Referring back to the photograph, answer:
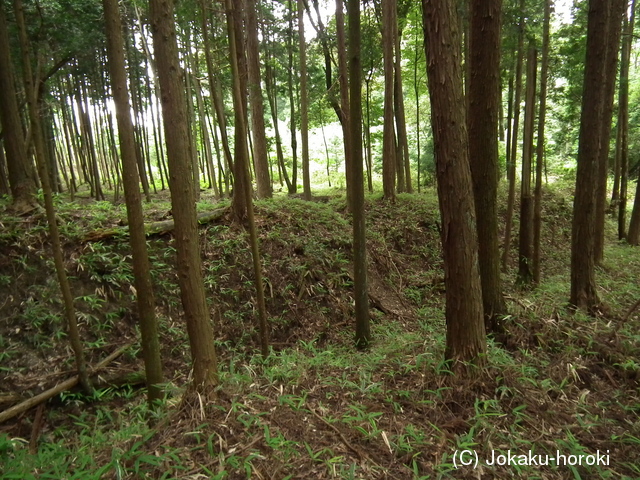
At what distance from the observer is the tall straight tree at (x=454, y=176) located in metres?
3.16

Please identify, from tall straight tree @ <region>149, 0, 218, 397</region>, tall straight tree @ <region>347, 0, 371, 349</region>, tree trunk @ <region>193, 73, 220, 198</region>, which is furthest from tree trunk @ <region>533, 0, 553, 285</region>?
tree trunk @ <region>193, 73, 220, 198</region>

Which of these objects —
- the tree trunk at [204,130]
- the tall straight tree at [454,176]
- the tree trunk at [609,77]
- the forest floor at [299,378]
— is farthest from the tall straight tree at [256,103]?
the tree trunk at [609,77]

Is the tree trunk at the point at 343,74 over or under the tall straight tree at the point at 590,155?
over

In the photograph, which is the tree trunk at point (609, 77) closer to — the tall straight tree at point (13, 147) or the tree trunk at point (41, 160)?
the tree trunk at point (41, 160)

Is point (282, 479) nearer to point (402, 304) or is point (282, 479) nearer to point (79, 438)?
point (79, 438)

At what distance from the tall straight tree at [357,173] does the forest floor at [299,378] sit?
49 cm

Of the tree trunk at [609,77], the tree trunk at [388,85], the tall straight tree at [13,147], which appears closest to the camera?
the tall straight tree at [13,147]

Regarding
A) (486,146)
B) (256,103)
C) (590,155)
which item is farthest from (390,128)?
(486,146)

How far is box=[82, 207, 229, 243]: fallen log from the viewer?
20.6 ft

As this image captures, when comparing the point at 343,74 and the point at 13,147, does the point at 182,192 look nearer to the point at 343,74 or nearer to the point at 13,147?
the point at 13,147

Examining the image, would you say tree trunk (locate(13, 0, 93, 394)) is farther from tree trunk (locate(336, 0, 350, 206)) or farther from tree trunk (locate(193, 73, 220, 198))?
tree trunk (locate(193, 73, 220, 198))

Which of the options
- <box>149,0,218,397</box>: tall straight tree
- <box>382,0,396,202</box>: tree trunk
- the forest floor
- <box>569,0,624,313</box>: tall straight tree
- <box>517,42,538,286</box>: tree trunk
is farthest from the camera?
<box>382,0,396,202</box>: tree trunk

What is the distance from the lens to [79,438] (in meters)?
4.03

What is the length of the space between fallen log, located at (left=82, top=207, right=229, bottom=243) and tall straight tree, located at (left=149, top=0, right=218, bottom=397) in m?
2.36
